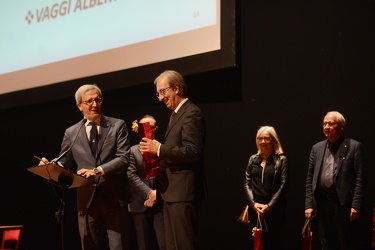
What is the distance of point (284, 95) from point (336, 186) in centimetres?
101

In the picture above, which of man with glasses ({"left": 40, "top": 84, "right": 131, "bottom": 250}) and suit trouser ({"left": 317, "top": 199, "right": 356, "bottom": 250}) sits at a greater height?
man with glasses ({"left": 40, "top": 84, "right": 131, "bottom": 250})

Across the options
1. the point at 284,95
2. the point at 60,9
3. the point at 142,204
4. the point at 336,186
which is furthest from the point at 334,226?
the point at 60,9

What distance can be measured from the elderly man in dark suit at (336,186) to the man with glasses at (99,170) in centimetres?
156

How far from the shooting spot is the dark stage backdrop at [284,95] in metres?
4.20

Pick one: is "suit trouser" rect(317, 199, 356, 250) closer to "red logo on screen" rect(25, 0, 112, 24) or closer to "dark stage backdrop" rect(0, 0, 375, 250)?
"dark stage backdrop" rect(0, 0, 375, 250)

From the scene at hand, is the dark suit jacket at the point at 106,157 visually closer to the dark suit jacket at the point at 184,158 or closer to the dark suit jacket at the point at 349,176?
the dark suit jacket at the point at 184,158

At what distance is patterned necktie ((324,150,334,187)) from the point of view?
3.95 meters

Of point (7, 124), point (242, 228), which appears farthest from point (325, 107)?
point (7, 124)

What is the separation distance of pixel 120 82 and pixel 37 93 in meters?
1.21

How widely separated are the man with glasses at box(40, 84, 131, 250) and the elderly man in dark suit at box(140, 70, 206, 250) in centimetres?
39

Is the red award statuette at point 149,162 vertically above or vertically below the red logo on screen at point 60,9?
below

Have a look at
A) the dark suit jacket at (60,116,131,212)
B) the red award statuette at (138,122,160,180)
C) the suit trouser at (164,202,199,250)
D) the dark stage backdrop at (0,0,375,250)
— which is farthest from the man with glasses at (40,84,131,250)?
the dark stage backdrop at (0,0,375,250)

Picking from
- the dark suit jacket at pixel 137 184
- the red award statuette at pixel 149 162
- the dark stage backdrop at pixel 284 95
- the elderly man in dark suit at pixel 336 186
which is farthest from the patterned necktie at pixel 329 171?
the red award statuette at pixel 149 162

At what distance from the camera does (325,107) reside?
4.34m
